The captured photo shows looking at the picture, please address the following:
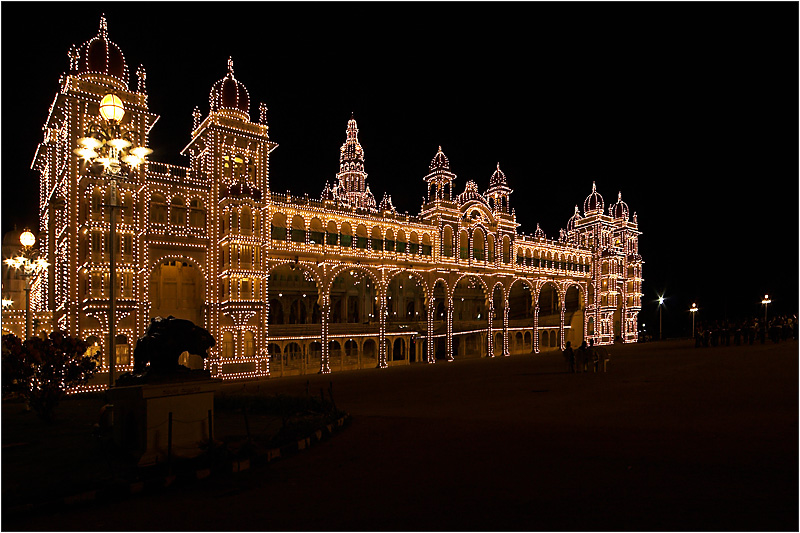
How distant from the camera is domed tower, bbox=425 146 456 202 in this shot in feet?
145

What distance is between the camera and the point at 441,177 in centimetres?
4434

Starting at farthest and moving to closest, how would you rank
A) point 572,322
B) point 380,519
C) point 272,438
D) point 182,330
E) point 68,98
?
point 572,322, point 68,98, point 272,438, point 182,330, point 380,519

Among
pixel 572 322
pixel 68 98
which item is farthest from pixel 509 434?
pixel 572 322

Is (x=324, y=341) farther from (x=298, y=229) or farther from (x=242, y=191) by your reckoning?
(x=242, y=191)

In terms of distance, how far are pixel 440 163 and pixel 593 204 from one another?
2358 centimetres

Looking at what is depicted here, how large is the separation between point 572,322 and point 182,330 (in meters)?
51.9

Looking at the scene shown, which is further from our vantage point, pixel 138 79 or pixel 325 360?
pixel 325 360

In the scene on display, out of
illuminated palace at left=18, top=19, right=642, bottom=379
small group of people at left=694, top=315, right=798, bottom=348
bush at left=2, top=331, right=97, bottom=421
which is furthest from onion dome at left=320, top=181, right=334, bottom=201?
bush at left=2, top=331, right=97, bottom=421

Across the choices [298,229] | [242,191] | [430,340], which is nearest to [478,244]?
[430,340]

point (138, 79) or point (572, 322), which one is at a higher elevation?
point (138, 79)

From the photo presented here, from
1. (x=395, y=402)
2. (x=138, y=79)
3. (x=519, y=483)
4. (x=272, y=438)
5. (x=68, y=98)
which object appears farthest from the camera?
(x=138, y=79)

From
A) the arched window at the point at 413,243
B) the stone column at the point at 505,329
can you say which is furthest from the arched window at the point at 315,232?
the stone column at the point at 505,329

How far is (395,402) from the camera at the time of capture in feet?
61.9

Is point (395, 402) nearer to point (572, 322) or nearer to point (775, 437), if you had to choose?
point (775, 437)
